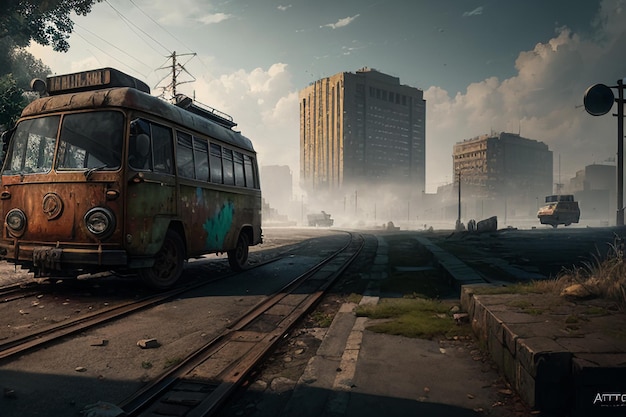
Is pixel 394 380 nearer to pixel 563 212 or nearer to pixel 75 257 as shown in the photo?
pixel 75 257

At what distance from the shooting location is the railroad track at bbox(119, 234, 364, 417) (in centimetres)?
268

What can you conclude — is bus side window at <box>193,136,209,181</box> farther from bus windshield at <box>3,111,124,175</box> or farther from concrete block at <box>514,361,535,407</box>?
concrete block at <box>514,361,535,407</box>

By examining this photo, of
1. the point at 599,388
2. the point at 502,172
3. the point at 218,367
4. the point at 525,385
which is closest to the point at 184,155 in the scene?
the point at 218,367

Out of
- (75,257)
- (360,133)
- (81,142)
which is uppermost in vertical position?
Answer: (360,133)

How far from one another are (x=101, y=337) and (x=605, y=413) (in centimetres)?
465

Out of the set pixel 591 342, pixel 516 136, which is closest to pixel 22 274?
pixel 591 342

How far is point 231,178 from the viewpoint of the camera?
927 centimetres

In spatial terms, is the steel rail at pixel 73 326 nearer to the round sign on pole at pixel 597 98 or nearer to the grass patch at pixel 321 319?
the grass patch at pixel 321 319

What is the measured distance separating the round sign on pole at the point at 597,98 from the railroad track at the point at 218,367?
11221 mm

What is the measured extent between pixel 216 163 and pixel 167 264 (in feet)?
8.69

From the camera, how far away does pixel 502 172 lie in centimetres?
14412

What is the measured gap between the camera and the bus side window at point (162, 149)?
21.6ft

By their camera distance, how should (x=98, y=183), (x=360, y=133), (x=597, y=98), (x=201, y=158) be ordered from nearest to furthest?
(x=98, y=183)
(x=201, y=158)
(x=597, y=98)
(x=360, y=133)

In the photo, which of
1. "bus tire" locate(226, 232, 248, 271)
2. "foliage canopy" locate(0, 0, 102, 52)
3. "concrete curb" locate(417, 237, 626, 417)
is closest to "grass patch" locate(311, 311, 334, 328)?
"concrete curb" locate(417, 237, 626, 417)
